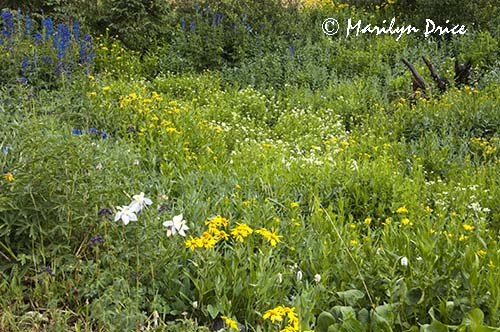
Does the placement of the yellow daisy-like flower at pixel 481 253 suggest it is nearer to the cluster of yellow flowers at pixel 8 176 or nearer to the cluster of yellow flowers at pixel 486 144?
the cluster of yellow flowers at pixel 8 176

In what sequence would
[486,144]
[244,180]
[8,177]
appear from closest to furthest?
[8,177] → [244,180] → [486,144]

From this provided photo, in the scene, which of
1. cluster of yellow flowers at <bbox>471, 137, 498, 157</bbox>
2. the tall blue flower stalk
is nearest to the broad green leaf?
cluster of yellow flowers at <bbox>471, 137, 498, 157</bbox>

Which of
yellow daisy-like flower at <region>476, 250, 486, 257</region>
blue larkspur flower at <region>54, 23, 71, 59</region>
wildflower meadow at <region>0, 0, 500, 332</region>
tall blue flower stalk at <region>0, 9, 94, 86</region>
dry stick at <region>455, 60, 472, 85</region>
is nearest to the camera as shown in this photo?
wildflower meadow at <region>0, 0, 500, 332</region>

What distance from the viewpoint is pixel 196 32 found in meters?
9.02

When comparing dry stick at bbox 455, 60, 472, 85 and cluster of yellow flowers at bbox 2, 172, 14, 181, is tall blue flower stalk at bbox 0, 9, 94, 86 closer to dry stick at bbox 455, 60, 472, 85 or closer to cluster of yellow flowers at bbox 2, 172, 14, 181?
cluster of yellow flowers at bbox 2, 172, 14, 181

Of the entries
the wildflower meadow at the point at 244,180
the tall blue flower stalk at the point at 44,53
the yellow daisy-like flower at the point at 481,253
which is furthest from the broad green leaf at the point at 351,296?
the tall blue flower stalk at the point at 44,53

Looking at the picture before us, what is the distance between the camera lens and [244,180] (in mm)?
4352

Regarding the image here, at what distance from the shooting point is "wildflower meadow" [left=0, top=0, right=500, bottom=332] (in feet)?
9.14

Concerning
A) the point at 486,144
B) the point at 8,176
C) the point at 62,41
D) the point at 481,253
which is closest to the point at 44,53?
the point at 62,41

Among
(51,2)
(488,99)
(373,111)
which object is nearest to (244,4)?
(51,2)

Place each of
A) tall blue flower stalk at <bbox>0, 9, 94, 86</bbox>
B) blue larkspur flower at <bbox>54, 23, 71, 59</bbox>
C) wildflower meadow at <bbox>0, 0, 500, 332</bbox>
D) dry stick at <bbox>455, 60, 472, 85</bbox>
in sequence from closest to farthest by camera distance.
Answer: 1. wildflower meadow at <bbox>0, 0, 500, 332</bbox>
2. tall blue flower stalk at <bbox>0, 9, 94, 86</bbox>
3. blue larkspur flower at <bbox>54, 23, 71, 59</bbox>
4. dry stick at <bbox>455, 60, 472, 85</bbox>

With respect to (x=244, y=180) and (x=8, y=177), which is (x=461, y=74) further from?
(x=8, y=177)

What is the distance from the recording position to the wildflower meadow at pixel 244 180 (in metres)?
2.79

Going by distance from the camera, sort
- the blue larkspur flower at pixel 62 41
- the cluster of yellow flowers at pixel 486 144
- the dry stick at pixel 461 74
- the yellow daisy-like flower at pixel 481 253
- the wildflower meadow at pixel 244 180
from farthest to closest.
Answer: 1. the dry stick at pixel 461 74
2. the blue larkspur flower at pixel 62 41
3. the cluster of yellow flowers at pixel 486 144
4. the yellow daisy-like flower at pixel 481 253
5. the wildflower meadow at pixel 244 180
